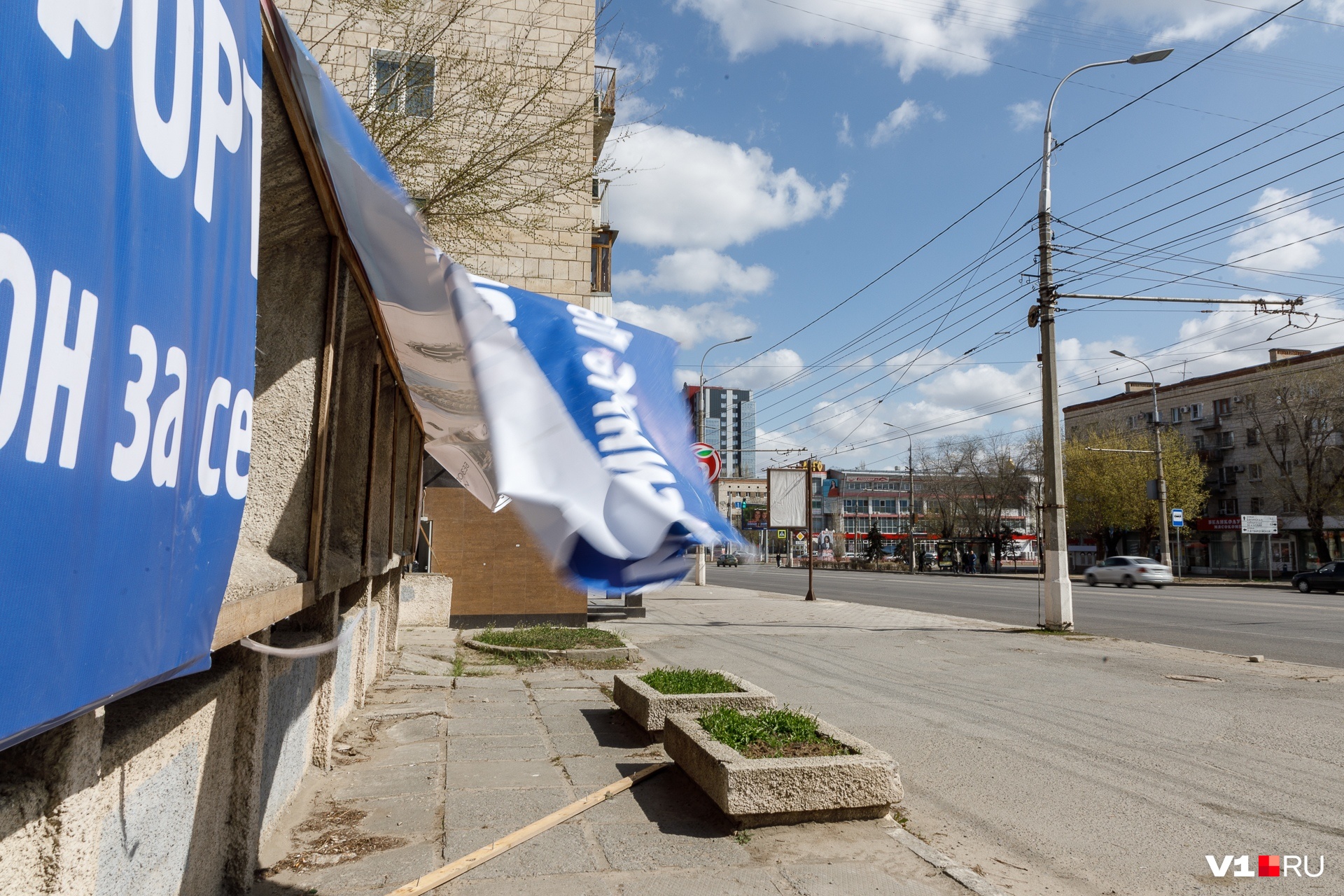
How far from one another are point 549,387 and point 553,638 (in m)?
8.90

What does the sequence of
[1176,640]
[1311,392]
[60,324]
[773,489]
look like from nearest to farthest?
[60,324], [1176,640], [773,489], [1311,392]

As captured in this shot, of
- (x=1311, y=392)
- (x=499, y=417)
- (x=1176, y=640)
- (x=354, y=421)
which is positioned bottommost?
(x=1176, y=640)

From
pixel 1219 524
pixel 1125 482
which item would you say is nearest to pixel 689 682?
pixel 1125 482

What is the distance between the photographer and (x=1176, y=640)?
14.8 metres

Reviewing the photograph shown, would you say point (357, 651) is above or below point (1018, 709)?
above

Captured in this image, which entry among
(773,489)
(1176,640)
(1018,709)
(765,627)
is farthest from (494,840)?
(773,489)

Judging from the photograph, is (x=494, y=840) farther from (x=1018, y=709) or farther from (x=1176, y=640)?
(x=1176, y=640)

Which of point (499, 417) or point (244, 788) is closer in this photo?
point (499, 417)

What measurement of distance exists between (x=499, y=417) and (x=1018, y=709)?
7.58m

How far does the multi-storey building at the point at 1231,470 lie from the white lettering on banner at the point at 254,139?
5642 centimetres

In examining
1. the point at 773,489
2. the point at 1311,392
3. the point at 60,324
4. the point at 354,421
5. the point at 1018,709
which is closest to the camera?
the point at 60,324

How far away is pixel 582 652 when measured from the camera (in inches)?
405

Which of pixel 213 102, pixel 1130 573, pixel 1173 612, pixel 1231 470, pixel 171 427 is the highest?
pixel 1231 470

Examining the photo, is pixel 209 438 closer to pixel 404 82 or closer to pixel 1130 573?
pixel 404 82
